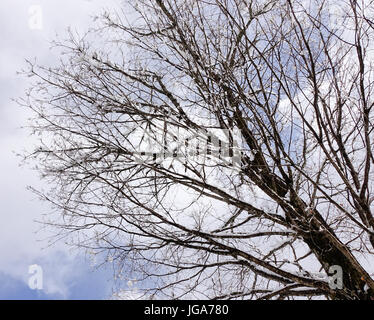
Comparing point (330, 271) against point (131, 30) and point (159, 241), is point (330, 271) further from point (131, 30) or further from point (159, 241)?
point (131, 30)

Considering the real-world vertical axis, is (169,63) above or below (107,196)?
above

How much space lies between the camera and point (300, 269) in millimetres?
3889

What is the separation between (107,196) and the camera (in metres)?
3.56

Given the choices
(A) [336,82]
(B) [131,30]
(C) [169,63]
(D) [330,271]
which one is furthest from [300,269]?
(B) [131,30]

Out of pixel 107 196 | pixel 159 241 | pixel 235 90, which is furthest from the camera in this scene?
pixel 159 241
